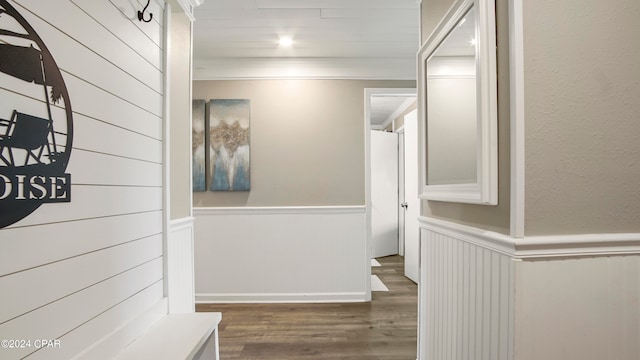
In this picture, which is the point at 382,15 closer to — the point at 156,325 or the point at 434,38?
the point at 434,38

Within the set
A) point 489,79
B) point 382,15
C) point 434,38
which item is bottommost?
point 489,79

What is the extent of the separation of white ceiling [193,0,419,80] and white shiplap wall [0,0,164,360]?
0.96 m

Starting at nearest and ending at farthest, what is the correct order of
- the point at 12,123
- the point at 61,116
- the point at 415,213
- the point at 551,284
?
the point at 12,123
the point at 61,116
the point at 551,284
the point at 415,213

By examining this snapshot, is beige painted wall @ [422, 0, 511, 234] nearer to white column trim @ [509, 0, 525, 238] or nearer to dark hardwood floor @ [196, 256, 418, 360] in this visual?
white column trim @ [509, 0, 525, 238]

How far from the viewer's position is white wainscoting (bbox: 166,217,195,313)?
60.6 inches

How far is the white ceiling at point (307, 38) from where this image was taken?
213 cm

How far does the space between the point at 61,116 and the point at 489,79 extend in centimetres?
135

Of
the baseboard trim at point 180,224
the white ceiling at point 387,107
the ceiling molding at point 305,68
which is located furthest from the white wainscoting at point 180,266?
the white ceiling at point 387,107

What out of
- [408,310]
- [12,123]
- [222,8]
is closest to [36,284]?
[12,123]

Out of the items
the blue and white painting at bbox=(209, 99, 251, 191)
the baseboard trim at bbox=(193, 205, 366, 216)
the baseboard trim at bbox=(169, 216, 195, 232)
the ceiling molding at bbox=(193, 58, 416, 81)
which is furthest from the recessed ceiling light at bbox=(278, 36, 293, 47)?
the baseboard trim at bbox=(169, 216, 195, 232)

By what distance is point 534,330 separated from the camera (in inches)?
38.8

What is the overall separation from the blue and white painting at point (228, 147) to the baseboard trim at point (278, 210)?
22cm

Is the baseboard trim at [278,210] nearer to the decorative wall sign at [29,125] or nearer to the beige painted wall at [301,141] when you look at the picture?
the beige painted wall at [301,141]

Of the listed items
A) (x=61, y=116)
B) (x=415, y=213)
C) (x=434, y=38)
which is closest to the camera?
(x=61, y=116)
